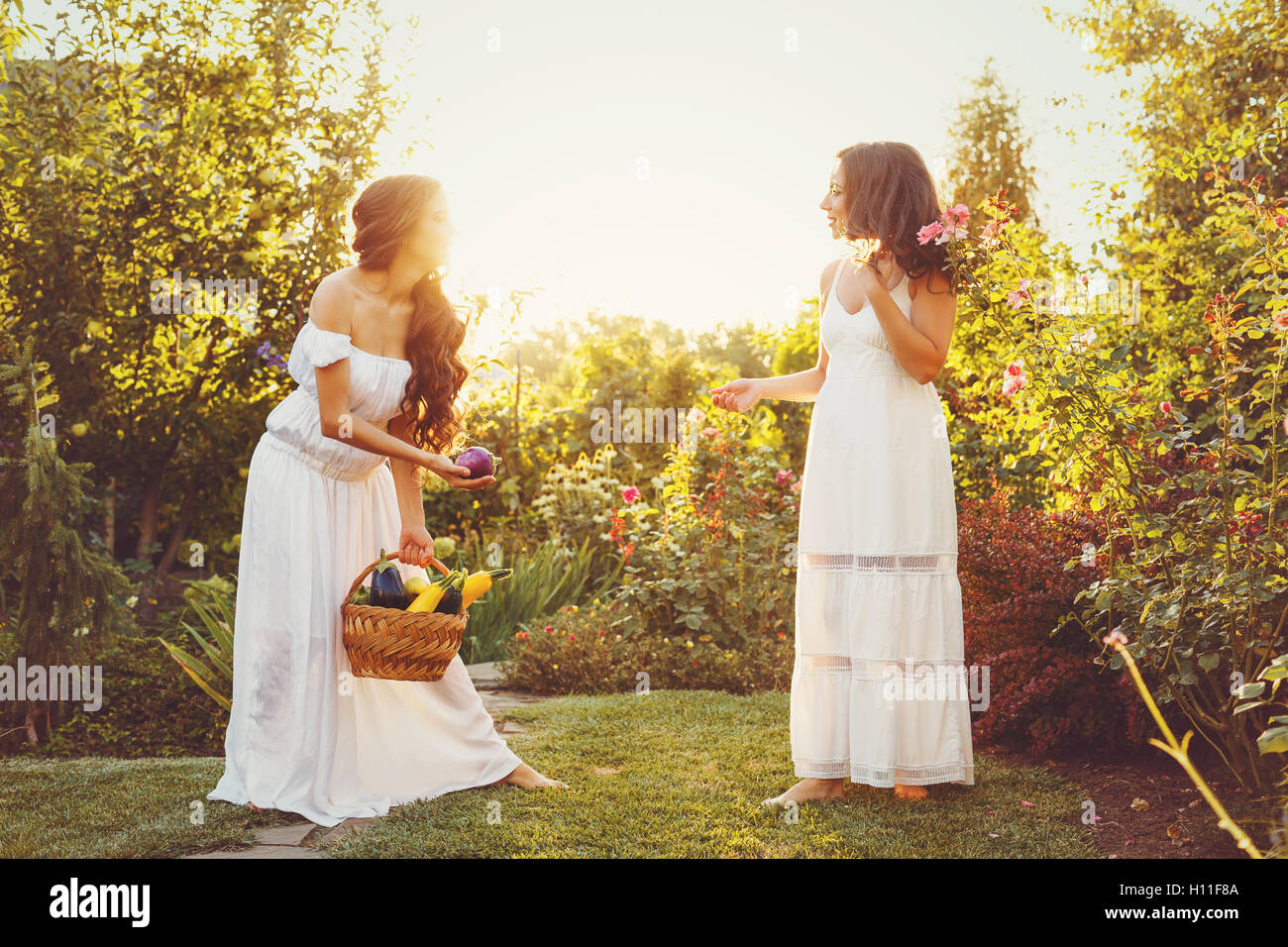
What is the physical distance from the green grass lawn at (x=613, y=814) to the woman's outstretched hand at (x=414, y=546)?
79 centimetres

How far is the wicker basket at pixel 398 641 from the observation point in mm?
3104

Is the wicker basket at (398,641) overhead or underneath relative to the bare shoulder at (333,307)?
underneath

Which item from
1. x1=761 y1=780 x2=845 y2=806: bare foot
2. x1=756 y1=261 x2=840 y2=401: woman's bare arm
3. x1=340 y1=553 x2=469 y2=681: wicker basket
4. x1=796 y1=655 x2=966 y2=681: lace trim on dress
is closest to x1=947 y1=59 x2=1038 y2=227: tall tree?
x1=756 y1=261 x2=840 y2=401: woman's bare arm

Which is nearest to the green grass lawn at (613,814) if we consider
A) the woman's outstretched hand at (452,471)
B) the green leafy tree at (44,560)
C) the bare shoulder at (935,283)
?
the green leafy tree at (44,560)

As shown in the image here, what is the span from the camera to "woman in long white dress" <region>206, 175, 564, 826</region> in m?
3.37

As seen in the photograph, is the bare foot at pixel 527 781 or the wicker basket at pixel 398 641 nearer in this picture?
the wicker basket at pixel 398 641

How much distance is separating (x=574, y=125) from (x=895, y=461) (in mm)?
4870

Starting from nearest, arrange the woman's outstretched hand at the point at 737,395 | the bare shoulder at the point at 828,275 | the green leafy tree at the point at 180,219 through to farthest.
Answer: the bare shoulder at the point at 828,275, the woman's outstretched hand at the point at 737,395, the green leafy tree at the point at 180,219

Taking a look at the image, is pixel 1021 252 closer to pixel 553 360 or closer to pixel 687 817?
pixel 687 817

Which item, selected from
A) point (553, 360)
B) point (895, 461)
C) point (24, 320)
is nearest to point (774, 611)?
point (895, 461)

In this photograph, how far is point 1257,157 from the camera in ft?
18.7

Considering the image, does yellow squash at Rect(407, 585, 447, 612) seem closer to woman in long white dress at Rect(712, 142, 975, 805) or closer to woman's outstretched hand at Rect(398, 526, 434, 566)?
woman's outstretched hand at Rect(398, 526, 434, 566)

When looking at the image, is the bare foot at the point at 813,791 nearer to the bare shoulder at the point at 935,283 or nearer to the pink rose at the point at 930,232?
the bare shoulder at the point at 935,283

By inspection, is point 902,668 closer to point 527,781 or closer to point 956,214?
point 527,781
